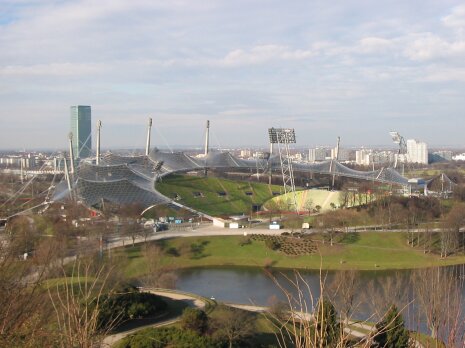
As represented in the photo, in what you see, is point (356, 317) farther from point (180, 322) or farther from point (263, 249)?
point (263, 249)

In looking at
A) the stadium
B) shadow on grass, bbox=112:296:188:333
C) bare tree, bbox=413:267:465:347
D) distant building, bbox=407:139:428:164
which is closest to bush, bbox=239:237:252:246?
the stadium

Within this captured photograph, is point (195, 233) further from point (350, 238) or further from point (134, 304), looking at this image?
point (134, 304)

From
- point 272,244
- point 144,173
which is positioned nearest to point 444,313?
point 272,244

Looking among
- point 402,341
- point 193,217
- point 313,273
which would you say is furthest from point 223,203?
point 402,341

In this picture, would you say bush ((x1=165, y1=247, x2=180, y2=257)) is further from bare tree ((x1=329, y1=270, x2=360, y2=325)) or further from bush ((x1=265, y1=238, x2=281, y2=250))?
bare tree ((x1=329, y1=270, x2=360, y2=325))

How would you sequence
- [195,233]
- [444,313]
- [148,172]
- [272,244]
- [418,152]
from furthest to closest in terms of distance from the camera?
[418,152] < [148,172] < [195,233] < [272,244] < [444,313]

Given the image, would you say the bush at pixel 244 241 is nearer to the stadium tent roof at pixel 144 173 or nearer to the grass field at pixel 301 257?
the grass field at pixel 301 257
